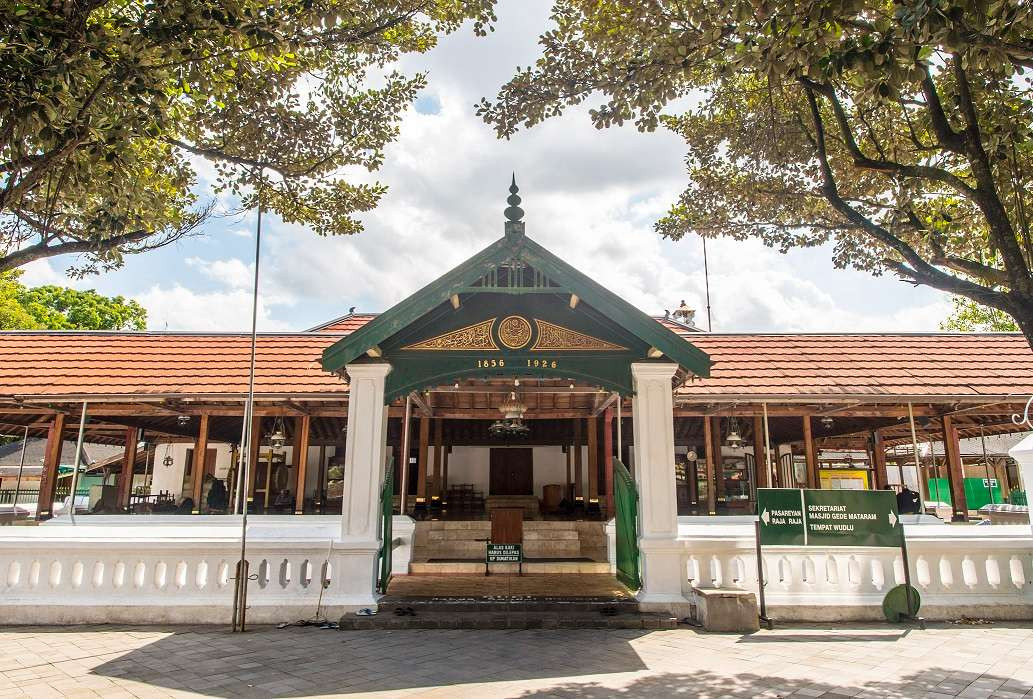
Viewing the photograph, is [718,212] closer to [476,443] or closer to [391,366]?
[391,366]

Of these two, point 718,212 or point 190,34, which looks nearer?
point 190,34

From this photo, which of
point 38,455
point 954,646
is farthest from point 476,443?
point 38,455

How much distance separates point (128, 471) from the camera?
1453 centimetres

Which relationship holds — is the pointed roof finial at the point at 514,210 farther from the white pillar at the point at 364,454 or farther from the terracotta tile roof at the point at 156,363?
the terracotta tile roof at the point at 156,363

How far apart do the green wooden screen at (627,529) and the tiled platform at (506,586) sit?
0.72 feet

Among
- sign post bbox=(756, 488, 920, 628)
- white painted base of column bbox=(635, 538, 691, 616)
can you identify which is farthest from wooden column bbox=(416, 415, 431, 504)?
sign post bbox=(756, 488, 920, 628)

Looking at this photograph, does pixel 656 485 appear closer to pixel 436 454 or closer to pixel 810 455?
pixel 810 455

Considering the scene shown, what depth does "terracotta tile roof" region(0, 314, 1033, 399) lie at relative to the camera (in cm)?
1095

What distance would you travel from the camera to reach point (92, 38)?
4.08 m

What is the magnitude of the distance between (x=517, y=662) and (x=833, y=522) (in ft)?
12.9

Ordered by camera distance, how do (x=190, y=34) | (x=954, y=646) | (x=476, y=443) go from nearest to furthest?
(x=190, y=34) < (x=954, y=646) < (x=476, y=443)

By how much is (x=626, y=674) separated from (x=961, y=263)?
4442mm

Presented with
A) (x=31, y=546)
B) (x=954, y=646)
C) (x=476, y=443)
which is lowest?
(x=954, y=646)

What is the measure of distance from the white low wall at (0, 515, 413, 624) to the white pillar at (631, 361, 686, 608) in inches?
121
